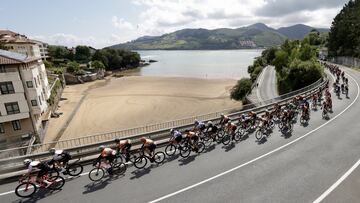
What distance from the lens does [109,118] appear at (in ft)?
121

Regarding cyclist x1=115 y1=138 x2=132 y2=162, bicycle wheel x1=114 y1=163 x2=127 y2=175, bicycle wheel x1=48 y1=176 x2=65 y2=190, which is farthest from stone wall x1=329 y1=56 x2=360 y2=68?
bicycle wheel x1=48 y1=176 x2=65 y2=190

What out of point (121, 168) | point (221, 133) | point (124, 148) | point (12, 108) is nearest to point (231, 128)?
point (221, 133)

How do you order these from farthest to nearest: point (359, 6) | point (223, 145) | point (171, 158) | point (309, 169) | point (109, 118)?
1. point (359, 6)
2. point (109, 118)
3. point (223, 145)
4. point (171, 158)
5. point (309, 169)

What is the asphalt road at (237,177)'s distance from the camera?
936cm

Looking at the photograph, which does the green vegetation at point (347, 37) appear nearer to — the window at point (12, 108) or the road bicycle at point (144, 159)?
the road bicycle at point (144, 159)

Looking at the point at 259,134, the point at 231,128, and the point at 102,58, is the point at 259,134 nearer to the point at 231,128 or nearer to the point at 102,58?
the point at 231,128

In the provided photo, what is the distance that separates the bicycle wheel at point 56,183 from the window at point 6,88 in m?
25.4

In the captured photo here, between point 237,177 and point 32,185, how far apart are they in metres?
8.46

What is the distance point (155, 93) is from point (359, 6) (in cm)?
6752

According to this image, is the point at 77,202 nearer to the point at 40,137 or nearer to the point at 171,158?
the point at 171,158

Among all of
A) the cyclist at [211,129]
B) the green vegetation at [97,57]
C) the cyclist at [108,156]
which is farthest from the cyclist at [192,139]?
the green vegetation at [97,57]

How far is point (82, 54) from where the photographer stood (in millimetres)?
124125

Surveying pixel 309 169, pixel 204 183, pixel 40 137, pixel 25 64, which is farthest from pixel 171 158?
pixel 25 64

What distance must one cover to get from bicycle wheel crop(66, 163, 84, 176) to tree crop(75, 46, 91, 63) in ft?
392
